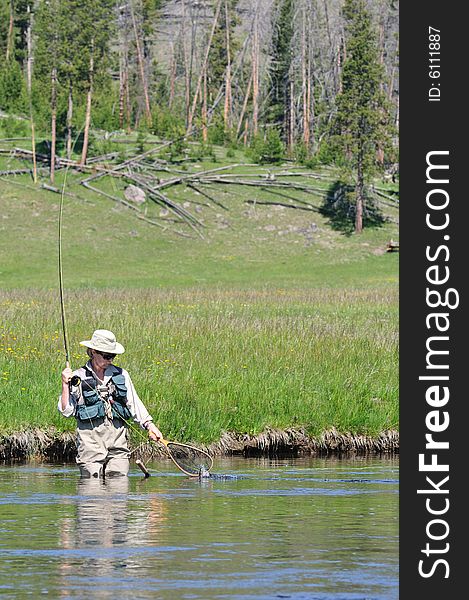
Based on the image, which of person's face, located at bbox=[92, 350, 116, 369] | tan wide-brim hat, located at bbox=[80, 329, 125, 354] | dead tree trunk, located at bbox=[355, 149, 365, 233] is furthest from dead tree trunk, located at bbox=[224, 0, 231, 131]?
tan wide-brim hat, located at bbox=[80, 329, 125, 354]

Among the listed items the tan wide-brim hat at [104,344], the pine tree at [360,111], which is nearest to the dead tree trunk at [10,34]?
the pine tree at [360,111]

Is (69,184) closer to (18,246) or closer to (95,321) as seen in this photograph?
(18,246)

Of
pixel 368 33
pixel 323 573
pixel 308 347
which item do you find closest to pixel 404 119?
pixel 308 347

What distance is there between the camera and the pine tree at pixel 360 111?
68.5 metres

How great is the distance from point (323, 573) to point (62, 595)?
5.80 feet

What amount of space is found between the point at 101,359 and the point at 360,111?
5742 cm

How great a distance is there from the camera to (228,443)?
16.2m

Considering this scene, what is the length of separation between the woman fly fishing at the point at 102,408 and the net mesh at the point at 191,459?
865mm

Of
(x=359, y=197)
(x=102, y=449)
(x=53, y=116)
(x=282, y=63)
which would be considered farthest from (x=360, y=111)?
(x=102, y=449)

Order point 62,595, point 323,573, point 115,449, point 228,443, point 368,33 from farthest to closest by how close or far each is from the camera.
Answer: point 368,33 < point 228,443 < point 115,449 < point 323,573 < point 62,595

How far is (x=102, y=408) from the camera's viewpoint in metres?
12.9

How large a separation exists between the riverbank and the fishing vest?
2.51 metres

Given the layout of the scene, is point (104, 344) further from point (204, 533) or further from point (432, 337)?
point (432, 337)

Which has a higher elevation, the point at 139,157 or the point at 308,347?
the point at 139,157
